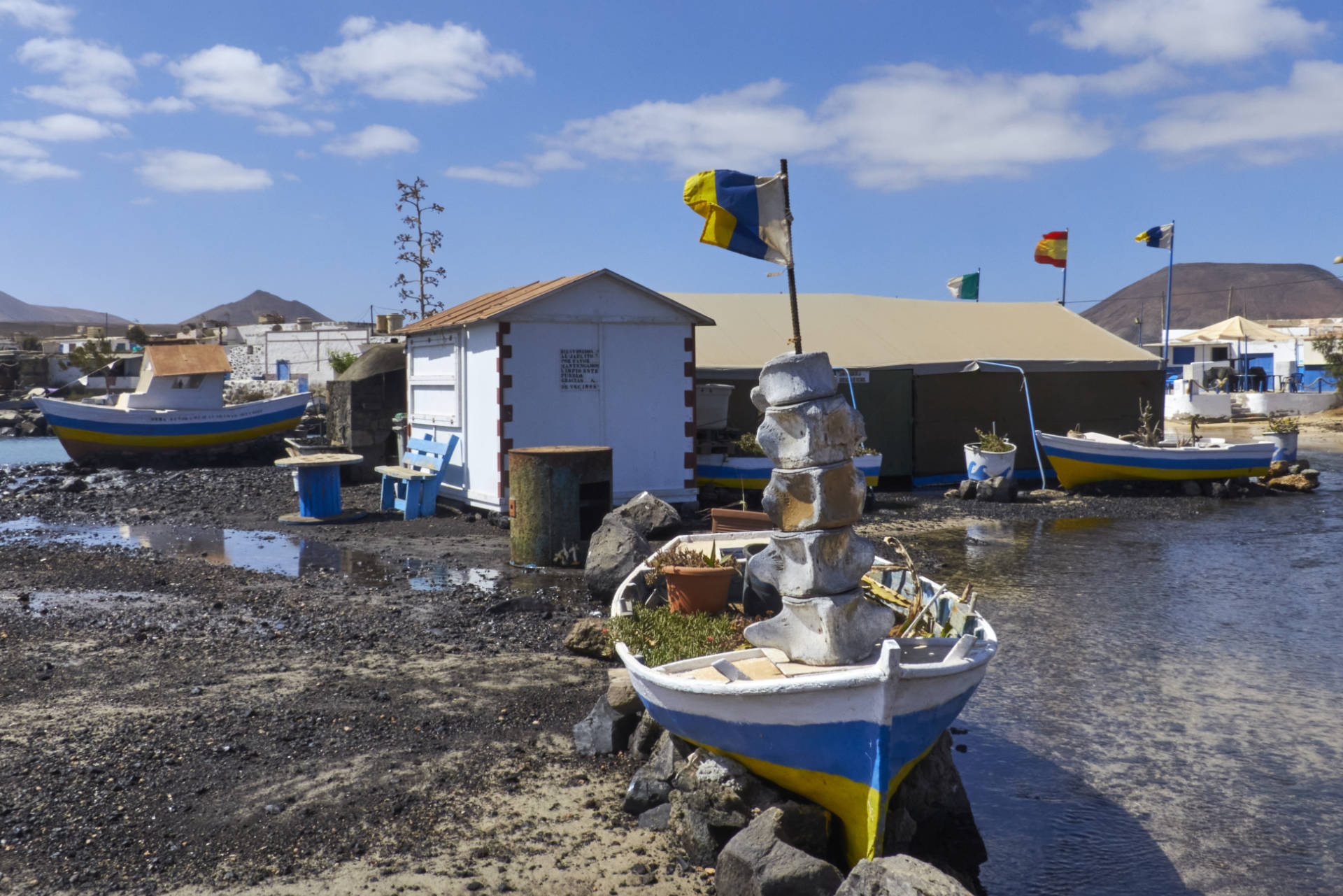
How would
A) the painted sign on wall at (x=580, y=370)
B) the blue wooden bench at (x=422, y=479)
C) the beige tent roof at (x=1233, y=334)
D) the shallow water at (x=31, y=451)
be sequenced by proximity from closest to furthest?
the painted sign on wall at (x=580, y=370)
the blue wooden bench at (x=422, y=479)
the shallow water at (x=31, y=451)
the beige tent roof at (x=1233, y=334)

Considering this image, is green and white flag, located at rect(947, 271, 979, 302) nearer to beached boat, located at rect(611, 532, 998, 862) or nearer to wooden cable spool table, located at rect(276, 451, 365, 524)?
wooden cable spool table, located at rect(276, 451, 365, 524)

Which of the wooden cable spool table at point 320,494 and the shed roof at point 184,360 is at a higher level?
the shed roof at point 184,360

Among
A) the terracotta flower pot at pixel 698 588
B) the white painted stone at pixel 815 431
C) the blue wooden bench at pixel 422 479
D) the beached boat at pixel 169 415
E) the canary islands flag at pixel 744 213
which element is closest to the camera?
the white painted stone at pixel 815 431

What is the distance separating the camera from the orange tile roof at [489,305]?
13.5 metres

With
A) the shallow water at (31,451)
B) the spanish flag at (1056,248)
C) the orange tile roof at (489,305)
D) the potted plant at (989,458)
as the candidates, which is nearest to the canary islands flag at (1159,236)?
the spanish flag at (1056,248)

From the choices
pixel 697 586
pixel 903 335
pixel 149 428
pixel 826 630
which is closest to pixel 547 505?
pixel 697 586

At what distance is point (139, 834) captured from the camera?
194 inches

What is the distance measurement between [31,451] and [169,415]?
14.1 metres

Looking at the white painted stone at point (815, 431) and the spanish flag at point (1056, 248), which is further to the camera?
the spanish flag at point (1056, 248)

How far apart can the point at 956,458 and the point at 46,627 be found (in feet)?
53.2

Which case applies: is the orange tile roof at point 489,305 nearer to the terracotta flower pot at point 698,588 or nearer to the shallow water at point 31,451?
the terracotta flower pot at point 698,588

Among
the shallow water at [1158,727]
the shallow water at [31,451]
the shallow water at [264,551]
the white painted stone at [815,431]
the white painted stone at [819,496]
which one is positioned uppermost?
the white painted stone at [815,431]

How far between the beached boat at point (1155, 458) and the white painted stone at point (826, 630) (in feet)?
48.6

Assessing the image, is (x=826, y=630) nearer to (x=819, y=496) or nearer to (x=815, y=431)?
(x=819, y=496)
